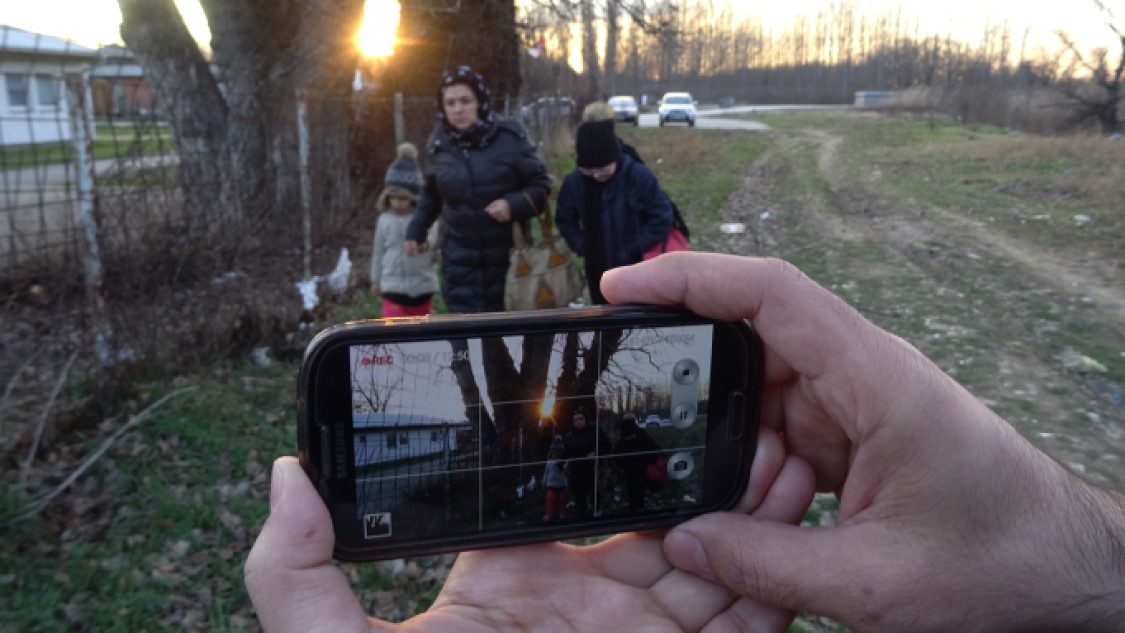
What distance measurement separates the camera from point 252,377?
5.81 metres

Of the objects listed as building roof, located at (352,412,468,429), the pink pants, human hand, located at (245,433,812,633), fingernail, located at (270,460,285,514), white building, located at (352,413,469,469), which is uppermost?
building roof, located at (352,412,468,429)

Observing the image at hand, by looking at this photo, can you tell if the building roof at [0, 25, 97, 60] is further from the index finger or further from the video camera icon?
the video camera icon

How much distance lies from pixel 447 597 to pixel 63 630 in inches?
105

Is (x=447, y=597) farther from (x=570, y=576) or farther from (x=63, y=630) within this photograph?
(x=63, y=630)

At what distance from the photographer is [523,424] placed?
1.57m

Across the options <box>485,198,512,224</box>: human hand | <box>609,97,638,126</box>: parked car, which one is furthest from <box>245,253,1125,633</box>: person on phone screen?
<box>609,97,638,126</box>: parked car

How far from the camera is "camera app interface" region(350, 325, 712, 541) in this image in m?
1.47

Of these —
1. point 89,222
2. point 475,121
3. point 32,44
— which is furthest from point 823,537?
point 89,222

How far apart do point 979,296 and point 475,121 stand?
234 inches

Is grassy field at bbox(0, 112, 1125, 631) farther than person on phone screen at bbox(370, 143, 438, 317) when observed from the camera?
No

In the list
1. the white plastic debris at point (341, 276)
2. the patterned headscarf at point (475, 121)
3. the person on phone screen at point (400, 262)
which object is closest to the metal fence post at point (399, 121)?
the white plastic debris at point (341, 276)

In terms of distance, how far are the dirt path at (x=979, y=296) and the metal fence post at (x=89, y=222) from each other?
233 inches

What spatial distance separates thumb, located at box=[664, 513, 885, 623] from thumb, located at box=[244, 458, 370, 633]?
2.31 feet

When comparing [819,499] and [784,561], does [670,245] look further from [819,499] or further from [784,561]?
[784,561]
